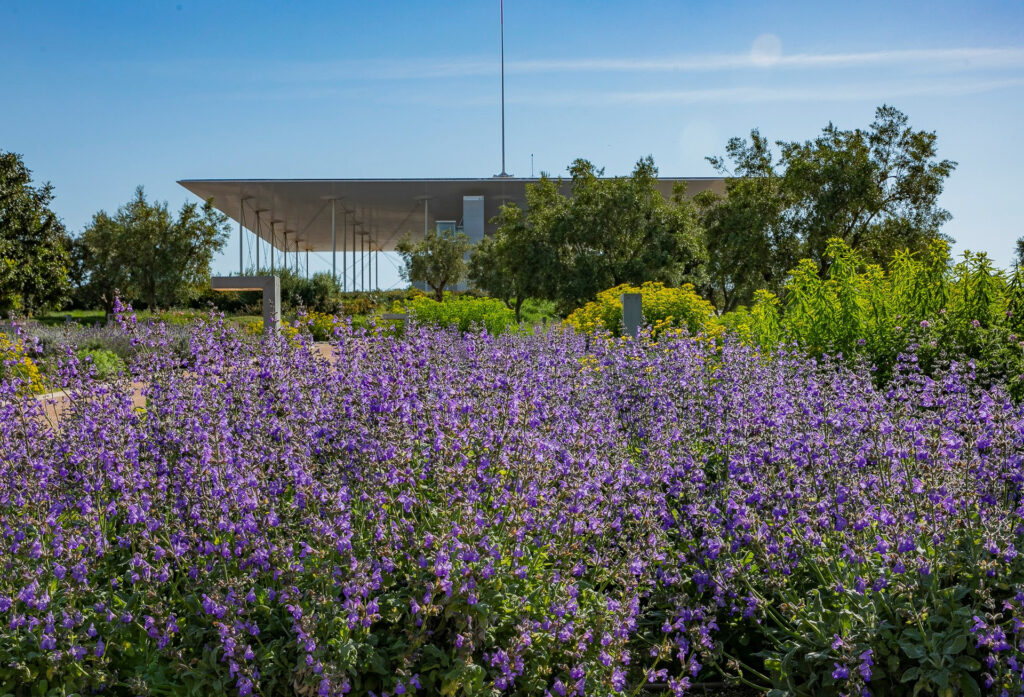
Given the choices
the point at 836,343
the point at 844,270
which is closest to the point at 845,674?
the point at 836,343

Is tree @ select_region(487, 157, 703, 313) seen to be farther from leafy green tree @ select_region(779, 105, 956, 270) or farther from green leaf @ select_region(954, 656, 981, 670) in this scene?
green leaf @ select_region(954, 656, 981, 670)

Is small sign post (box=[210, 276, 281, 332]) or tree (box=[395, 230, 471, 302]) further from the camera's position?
tree (box=[395, 230, 471, 302])

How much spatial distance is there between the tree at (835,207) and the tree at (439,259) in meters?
13.3

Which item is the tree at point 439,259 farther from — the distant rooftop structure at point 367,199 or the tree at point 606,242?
the tree at point 606,242

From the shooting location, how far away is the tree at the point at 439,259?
34.4 metres

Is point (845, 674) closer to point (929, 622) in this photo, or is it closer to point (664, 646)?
point (929, 622)

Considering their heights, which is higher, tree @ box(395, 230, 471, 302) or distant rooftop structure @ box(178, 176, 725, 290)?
distant rooftop structure @ box(178, 176, 725, 290)

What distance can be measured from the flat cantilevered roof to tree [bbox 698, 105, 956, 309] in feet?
24.6

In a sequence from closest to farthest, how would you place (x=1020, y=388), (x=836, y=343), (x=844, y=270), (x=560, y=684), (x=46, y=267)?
1. (x=560, y=684)
2. (x=1020, y=388)
3. (x=836, y=343)
4. (x=844, y=270)
5. (x=46, y=267)

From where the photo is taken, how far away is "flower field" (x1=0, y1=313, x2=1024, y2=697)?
277 cm

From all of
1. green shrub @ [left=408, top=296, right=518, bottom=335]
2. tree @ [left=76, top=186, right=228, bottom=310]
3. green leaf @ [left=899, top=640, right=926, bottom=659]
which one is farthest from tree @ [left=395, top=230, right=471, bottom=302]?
green leaf @ [left=899, top=640, right=926, bottom=659]

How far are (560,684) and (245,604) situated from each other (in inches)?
44.6

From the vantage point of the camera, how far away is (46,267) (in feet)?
77.7

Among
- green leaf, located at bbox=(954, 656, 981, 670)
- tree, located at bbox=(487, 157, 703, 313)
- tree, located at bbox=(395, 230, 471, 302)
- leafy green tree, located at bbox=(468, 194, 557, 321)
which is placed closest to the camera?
green leaf, located at bbox=(954, 656, 981, 670)
